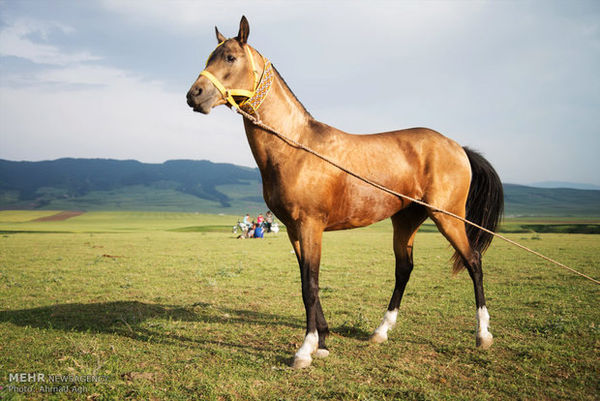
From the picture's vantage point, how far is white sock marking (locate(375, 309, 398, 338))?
196 inches

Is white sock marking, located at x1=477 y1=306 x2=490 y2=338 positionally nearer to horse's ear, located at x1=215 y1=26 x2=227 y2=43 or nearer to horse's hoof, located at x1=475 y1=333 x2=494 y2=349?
horse's hoof, located at x1=475 y1=333 x2=494 y2=349

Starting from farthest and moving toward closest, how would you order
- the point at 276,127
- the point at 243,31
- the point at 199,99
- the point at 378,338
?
the point at 378,338 < the point at 276,127 < the point at 243,31 < the point at 199,99

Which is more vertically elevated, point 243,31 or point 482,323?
point 243,31

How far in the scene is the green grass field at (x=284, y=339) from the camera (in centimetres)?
353

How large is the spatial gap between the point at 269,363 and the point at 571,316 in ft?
17.1

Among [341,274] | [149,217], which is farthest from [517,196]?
[341,274]

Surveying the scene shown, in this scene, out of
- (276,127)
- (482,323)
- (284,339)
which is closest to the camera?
(276,127)

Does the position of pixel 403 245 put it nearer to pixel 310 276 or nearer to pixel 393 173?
pixel 393 173

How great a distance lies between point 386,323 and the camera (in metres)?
5.14

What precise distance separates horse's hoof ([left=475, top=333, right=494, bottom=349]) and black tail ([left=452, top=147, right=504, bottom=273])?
3.63 feet

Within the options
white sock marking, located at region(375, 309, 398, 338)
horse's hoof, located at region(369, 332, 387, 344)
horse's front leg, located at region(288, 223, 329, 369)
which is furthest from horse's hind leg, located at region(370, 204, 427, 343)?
horse's front leg, located at region(288, 223, 329, 369)

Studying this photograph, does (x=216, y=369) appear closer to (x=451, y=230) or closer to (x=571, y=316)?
(x=451, y=230)

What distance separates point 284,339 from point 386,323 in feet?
4.89

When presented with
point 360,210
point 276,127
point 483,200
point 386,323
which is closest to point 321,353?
point 386,323
